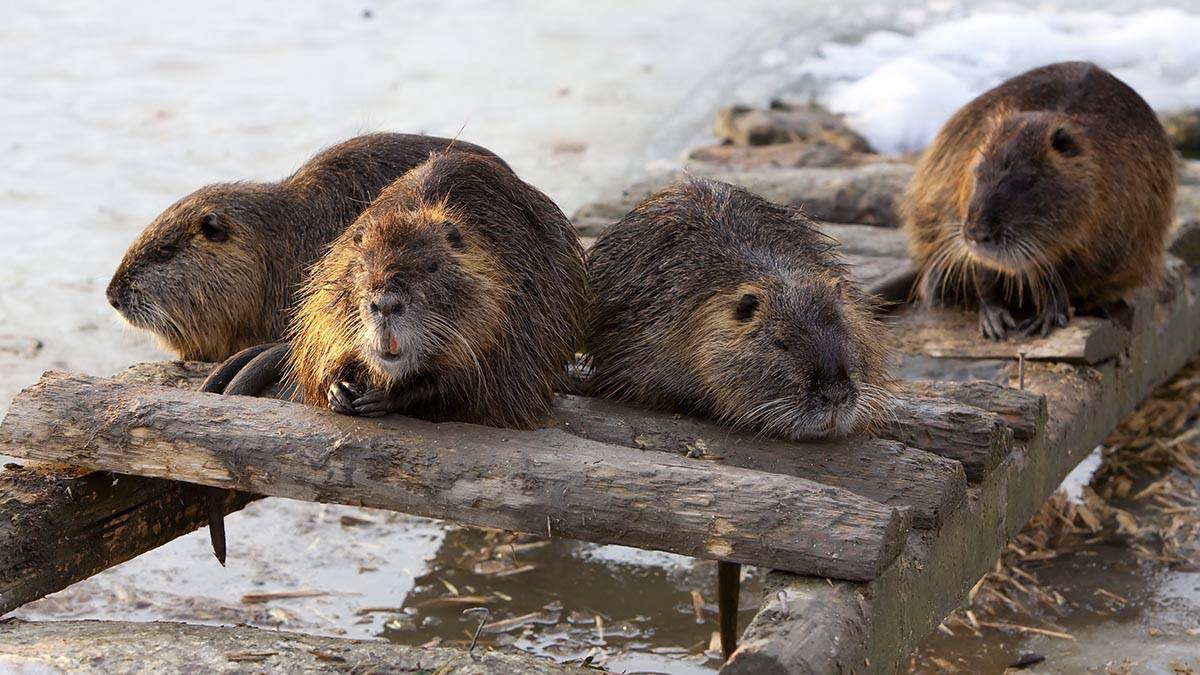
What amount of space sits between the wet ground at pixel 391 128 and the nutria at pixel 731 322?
877 millimetres

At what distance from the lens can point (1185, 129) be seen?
9.11 meters

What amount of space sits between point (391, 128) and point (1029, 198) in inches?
179

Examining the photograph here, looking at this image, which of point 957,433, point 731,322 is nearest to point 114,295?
point 731,322

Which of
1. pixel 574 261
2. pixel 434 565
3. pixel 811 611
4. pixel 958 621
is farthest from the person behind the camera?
pixel 434 565

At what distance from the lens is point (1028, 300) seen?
16.9 ft

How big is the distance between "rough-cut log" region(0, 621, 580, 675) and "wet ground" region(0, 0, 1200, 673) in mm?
1204

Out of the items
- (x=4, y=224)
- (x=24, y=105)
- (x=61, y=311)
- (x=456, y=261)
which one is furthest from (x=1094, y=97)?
(x=24, y=105)

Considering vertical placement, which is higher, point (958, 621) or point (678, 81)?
point (678, 81)

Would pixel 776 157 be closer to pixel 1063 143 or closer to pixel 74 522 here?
pixel 1063 143

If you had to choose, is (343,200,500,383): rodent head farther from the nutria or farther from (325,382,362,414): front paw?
the nutria

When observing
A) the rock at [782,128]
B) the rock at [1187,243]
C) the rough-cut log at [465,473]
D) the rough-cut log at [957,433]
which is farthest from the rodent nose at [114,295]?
the rock at [782,128]

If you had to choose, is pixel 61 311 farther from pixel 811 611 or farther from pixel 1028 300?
pixel 811 611

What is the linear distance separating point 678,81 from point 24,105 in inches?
159

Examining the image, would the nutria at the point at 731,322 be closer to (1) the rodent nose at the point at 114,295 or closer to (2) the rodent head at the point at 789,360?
(2) the rodent head at the point at 789,360
